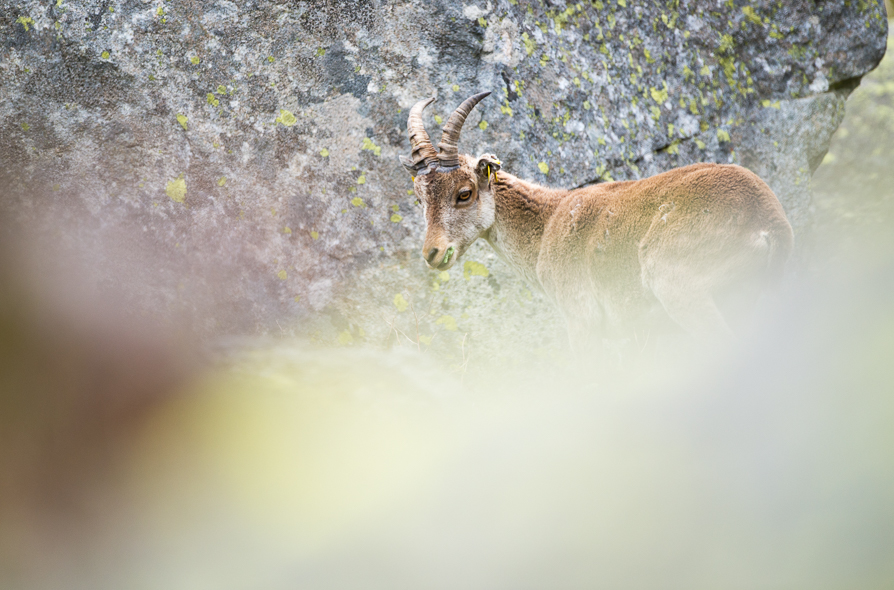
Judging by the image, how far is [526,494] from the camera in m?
2.44

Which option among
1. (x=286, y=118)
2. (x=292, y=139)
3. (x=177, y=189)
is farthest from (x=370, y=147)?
(x=177, y=189)

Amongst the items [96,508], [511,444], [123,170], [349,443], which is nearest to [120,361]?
[96,508]

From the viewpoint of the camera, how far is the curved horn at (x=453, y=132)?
445 centimetres

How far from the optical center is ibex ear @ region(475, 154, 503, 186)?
4.85 m

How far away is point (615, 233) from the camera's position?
448 centimetres

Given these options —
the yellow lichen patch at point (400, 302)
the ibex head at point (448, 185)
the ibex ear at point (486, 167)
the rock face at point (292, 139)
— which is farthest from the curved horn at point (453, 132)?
the yellow lichen patch at point (400, 302)

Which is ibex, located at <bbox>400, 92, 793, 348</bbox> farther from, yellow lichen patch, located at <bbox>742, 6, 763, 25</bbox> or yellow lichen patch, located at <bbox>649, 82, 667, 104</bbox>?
yellow lichen patch, located at <bbox>742, 6, 763, 25</bbox>

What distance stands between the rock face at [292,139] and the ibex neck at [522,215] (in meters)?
0.51

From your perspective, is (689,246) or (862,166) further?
(862,166)

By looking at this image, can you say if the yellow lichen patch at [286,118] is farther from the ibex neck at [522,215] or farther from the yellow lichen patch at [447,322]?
the yellow lichen patch at [447,322]

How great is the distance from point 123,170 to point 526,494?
18.0 ft

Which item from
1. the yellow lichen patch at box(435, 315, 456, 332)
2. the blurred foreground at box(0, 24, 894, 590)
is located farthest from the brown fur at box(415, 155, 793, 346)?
the yellow lichen patch at box(435, 315, 456, 332)

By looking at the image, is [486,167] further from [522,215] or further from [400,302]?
[400,302]

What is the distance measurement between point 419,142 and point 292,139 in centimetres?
188
